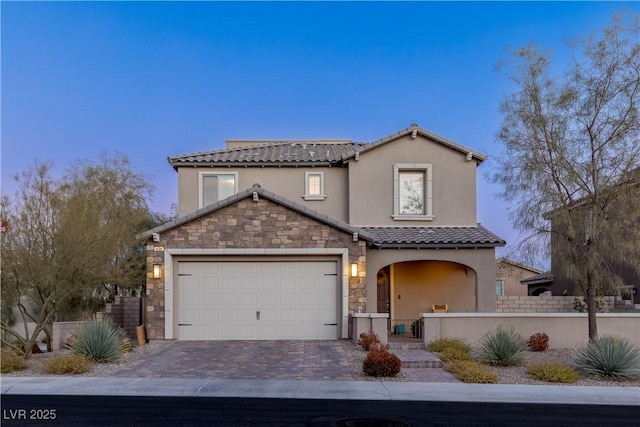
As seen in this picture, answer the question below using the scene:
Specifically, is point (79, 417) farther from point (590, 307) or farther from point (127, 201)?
point (127, 201)

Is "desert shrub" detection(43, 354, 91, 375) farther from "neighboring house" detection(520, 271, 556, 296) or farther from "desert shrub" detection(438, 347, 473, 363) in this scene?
"neighboring house" detection(520, 271, 556, 296)

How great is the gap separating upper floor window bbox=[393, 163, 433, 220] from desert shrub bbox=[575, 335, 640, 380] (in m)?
8.77

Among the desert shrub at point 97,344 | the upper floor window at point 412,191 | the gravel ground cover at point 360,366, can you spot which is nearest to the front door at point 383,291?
the upper floor window at point 412,191

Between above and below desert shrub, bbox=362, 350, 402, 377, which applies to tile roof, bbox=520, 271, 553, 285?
above

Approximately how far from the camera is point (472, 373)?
39.0ft

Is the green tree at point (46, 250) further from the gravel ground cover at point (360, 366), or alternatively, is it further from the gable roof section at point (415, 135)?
the gable roof section at point (415, 135)

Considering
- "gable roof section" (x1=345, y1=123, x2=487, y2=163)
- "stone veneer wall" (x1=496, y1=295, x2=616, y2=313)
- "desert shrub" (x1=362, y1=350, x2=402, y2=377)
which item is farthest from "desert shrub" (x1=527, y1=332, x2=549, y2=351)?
"gable roof section" (x1=345, y1=123, x2=487, y2=163)

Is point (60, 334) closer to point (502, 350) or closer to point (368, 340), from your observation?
point (368, 340)

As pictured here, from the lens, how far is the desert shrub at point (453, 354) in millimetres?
13547

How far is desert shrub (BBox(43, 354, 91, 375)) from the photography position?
12.3 metres

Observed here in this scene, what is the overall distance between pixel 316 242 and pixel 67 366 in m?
8.12

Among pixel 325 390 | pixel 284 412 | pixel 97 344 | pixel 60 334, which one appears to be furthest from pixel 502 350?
pixel 60 334

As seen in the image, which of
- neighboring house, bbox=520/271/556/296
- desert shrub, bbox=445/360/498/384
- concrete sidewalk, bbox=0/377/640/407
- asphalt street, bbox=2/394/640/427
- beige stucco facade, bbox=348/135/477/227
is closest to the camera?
asphalt street, bbox=2/394/640/427

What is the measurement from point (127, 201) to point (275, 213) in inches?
496
